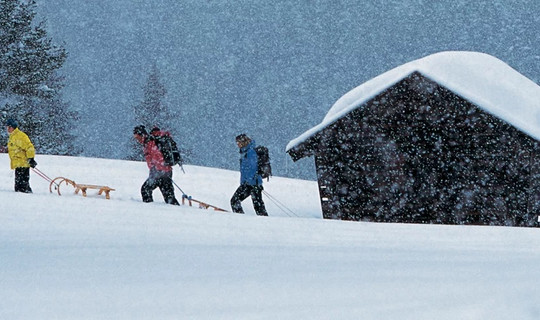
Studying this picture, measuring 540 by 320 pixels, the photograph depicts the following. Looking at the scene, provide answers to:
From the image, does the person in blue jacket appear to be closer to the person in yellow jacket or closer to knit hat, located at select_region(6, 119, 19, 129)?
the person in yellow jacket

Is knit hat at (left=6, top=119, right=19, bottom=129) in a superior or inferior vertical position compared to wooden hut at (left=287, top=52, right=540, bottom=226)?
superior

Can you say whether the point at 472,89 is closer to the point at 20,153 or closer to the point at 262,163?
the point at 262,163

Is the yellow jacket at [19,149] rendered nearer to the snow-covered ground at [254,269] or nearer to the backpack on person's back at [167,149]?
the backpack on person's back at [167,149]

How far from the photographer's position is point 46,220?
6867 mm

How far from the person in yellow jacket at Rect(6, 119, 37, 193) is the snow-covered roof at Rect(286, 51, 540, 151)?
17.9ft

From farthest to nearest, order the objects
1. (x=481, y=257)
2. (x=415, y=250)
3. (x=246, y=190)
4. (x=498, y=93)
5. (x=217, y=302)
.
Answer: (x=498, y=93)
(x=246, y=190)
(x=415, y=250)
(x=481, y=257)
(x=217, y=302)

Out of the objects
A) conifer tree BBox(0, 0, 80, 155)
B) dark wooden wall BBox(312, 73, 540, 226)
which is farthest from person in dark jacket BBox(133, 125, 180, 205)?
conifer tree BBox(0, 0, 80, 155)

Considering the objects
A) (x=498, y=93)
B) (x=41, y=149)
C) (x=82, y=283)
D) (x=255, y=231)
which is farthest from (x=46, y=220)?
(x=41, y=149)

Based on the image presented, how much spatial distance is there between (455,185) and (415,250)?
7.94 meters

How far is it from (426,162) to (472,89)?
6.32 ft

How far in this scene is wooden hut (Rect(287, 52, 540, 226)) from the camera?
40.1ft

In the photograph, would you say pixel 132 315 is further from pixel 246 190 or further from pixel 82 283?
pixel 246 190

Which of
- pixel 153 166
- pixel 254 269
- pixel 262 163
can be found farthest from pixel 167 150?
pixel 254 269

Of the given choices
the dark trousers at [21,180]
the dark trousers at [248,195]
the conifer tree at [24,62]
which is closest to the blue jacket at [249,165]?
the dark trousers at [248,195]
